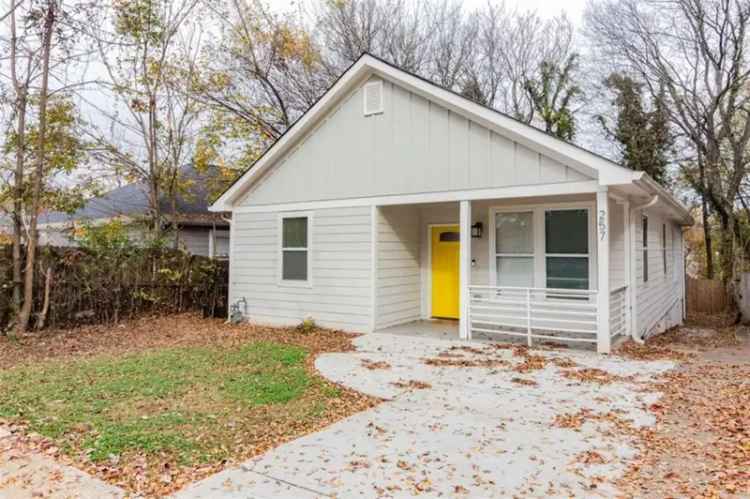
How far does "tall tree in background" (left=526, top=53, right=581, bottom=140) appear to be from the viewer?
2127 centimetres

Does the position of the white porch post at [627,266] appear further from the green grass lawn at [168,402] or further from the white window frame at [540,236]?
the green grass lawn at [168,402]

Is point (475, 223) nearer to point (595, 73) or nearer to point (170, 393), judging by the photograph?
point (170, 393)

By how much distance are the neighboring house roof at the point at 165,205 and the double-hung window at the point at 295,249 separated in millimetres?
7205

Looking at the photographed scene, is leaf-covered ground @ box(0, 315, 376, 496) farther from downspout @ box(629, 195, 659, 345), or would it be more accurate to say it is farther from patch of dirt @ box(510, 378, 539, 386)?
downspout @ box(629, 195, 659, 345)

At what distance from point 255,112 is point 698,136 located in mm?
14473

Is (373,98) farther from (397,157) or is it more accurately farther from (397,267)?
(397,267)

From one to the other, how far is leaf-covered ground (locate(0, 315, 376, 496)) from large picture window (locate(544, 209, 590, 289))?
12.8 ft

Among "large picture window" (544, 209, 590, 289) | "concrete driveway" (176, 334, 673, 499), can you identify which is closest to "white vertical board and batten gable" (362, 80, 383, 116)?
"large picture window" (544, 209, 590, 289)

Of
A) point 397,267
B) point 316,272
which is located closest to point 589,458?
point 397,267

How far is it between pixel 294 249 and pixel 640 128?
13919 mm

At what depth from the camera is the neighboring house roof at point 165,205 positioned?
16.7 m

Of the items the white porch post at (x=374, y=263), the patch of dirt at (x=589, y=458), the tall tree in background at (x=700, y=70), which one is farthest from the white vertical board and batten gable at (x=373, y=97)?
the tall tree in background at (x=700, y=70)

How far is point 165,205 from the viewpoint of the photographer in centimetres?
1731

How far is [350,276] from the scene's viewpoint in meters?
9.57
